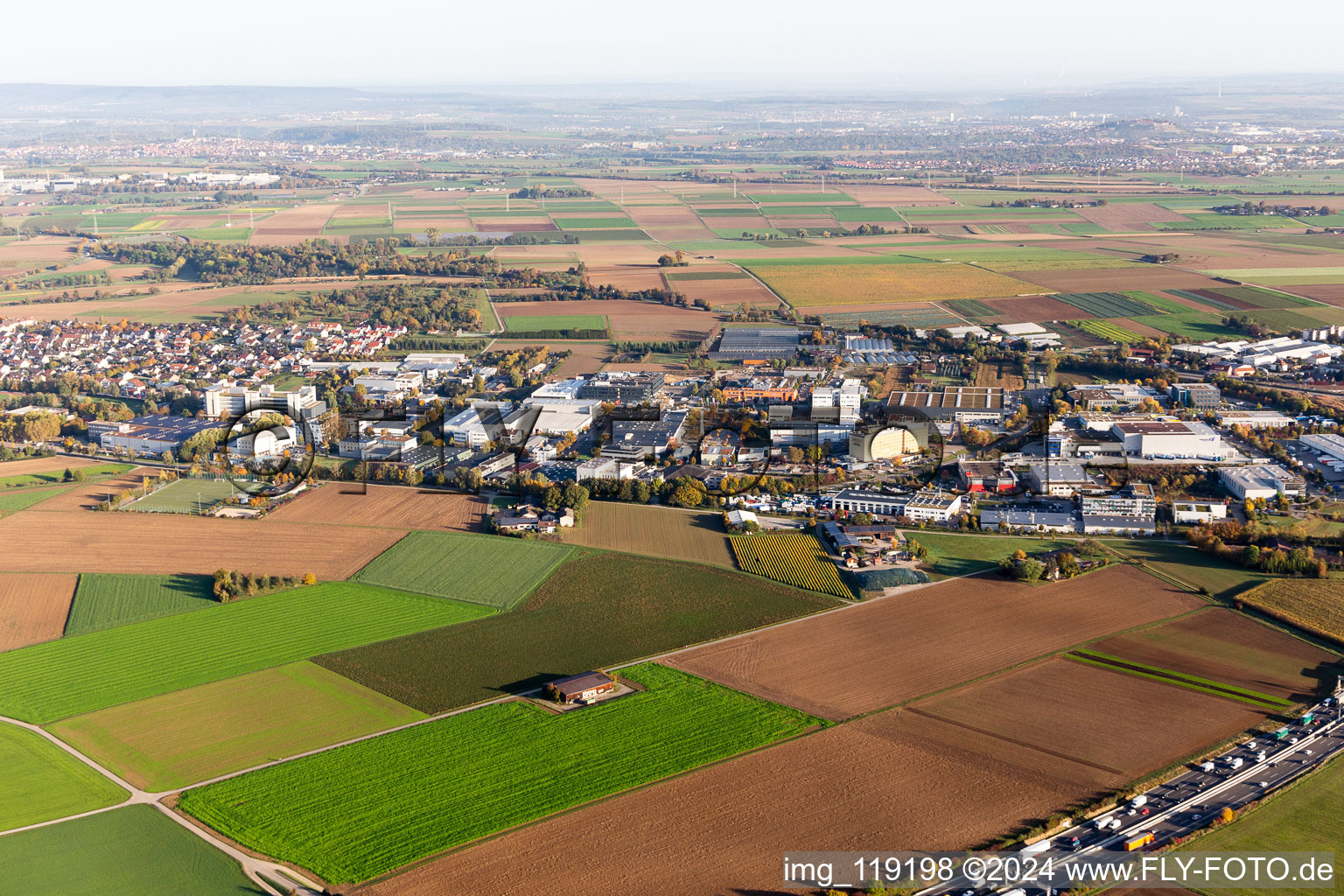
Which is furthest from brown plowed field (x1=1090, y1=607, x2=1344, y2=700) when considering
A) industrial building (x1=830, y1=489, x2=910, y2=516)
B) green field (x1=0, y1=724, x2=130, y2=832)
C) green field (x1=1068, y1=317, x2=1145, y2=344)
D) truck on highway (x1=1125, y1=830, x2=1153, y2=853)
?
green field (x1=1068, y1=317, x2=1145, y2=344)

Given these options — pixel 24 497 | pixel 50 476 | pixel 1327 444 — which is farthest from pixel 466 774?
pixel 1327 444

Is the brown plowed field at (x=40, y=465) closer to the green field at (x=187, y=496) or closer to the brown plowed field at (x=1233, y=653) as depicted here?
the green field at (x=187, y=496)

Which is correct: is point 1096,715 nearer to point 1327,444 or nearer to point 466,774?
point 466,774

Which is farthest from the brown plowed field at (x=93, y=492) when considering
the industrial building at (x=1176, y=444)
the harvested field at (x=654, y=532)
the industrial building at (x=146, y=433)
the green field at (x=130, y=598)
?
the industrial building at (x=1176, y=444)

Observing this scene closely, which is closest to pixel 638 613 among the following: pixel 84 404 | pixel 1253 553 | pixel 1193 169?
pixel 1253 553

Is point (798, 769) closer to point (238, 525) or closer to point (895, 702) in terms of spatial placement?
point (895, 702)

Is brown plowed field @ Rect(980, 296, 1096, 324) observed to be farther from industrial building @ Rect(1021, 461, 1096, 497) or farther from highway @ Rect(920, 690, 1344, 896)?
highway @ Rect(920, 690, 1344, 896)
